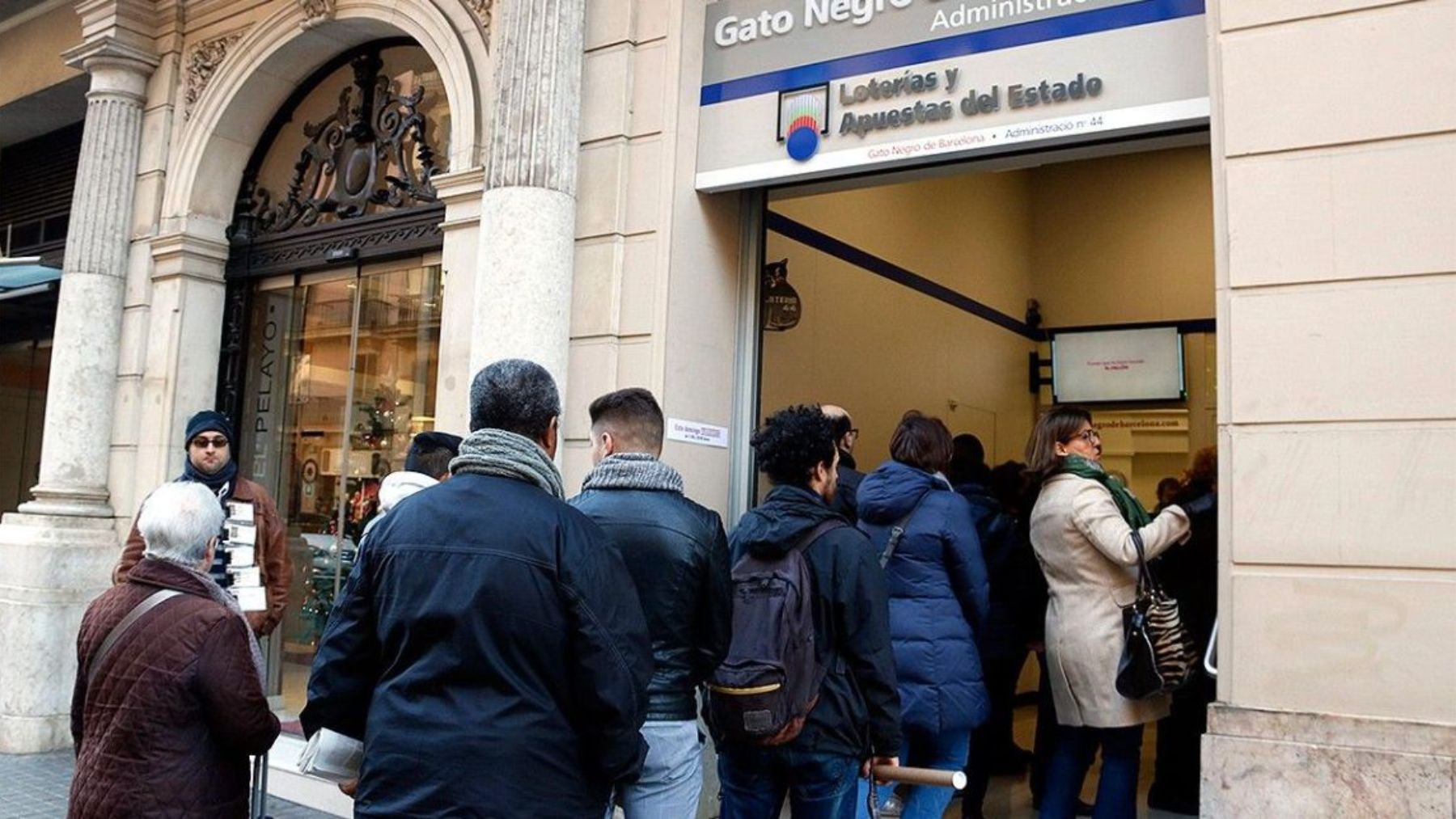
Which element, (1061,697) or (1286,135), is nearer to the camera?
(1286,135)

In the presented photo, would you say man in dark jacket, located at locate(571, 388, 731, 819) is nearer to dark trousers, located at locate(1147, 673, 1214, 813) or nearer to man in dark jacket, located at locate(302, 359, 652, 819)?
man in dark jacket, located at locate(302, 359, 652, 819)

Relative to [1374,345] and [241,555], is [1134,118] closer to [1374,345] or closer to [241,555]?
[1374,345]

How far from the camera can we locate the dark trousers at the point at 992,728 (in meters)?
5.80

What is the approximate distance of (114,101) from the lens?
29.9ft

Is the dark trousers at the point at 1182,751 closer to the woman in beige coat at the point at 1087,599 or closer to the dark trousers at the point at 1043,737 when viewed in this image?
the dark trousers at the point at 1043,737

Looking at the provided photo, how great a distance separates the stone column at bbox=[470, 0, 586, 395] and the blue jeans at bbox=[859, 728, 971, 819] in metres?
2.64

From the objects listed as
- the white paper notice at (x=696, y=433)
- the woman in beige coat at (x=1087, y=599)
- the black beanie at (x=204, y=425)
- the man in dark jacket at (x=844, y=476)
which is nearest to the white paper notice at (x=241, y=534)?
the black beanie at (x=204, y=425)

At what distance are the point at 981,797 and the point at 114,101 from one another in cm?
804

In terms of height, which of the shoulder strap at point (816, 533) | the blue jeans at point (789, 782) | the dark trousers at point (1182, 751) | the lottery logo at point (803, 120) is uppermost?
the lottery logo at point (803, 120)

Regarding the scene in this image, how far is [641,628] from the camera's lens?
2.80 metres

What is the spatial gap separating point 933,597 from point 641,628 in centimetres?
207

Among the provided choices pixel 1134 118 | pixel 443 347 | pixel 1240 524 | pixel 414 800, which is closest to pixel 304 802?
pixel 443 347

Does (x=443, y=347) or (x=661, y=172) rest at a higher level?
(x=661, y=172)

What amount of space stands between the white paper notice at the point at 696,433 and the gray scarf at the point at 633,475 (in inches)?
92.1
